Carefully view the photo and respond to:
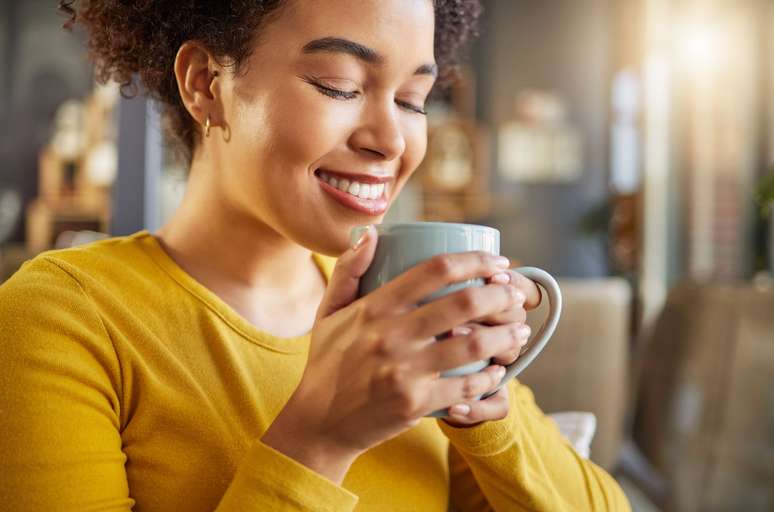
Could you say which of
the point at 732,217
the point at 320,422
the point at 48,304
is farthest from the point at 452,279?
the point at 732,217

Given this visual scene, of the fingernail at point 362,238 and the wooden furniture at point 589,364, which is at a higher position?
the fingernail at point 362,238

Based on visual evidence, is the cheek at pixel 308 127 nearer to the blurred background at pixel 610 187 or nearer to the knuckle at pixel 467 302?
the knuckle at pixel 467 302

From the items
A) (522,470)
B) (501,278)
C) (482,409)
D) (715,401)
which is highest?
(501,278)

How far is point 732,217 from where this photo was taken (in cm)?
446

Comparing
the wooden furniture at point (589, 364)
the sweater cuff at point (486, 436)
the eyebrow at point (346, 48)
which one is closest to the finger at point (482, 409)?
the sweater cuff at point (486, 436)

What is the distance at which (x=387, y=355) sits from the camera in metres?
0.53

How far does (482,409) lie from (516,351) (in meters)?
0.06

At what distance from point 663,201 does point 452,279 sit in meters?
4.80

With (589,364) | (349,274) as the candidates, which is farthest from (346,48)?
(589,364)

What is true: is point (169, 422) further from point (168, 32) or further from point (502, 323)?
point (168, 32)

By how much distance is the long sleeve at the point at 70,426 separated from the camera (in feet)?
1.92

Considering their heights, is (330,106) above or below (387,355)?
above

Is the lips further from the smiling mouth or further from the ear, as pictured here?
the ear

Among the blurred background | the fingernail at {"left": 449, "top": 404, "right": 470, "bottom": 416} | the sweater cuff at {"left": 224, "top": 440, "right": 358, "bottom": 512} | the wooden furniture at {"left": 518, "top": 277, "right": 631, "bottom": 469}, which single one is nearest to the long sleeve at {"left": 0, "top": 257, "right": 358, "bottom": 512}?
the sweater cuff at {"left": 224, "top": 440, "right": 358, "bottom": 512}
